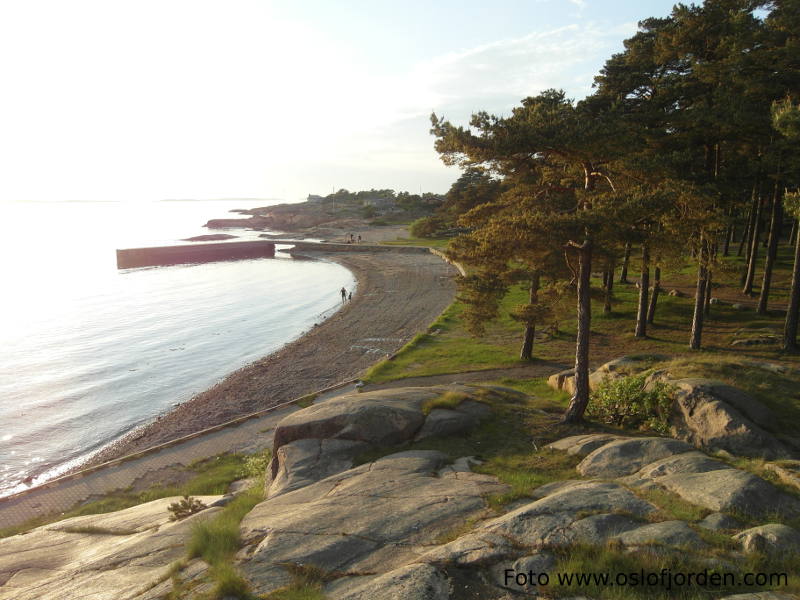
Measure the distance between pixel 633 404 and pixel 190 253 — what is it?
101 metres

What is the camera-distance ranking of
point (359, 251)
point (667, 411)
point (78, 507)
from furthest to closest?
point (359, 251) < point (78, 507) < point (667, 411)

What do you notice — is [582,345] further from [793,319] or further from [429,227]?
[429,227]

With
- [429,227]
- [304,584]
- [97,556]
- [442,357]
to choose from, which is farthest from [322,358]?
Result: [429,227]

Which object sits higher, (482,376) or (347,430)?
(347,430)

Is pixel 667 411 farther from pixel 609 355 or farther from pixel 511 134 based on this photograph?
pixel 609 355

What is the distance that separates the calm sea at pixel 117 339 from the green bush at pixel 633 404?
72.7 feet

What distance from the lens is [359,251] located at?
100 metres

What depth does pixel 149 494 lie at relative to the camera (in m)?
17.4

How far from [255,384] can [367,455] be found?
19.2 metres

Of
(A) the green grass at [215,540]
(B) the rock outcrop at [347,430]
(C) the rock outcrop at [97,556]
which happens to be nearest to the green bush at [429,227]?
(B) the rock outcrop at [347,430]

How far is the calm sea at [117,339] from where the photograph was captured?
1027 inches

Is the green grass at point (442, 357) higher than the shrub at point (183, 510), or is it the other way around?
the shrub at point (183, 510)

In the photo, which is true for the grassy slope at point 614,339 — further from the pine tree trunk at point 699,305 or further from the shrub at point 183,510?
the shrub at point 183,510

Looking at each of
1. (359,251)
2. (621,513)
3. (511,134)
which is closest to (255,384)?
(511,134)
